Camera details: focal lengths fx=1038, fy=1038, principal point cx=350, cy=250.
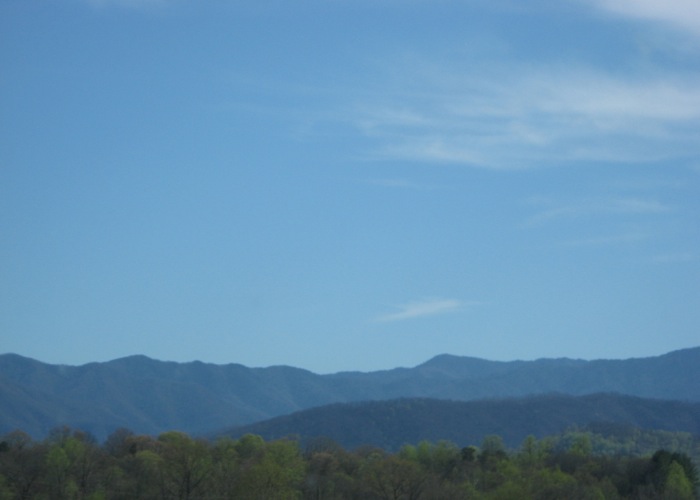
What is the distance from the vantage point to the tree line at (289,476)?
4264 inches

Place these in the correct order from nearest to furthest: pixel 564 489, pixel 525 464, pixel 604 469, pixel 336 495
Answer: pixel 564 489
pixel 336 495
pixel 604 469
pixel 525 464

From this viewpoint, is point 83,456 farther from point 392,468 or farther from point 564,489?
point 564,489

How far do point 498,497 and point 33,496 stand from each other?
50157 millimetres

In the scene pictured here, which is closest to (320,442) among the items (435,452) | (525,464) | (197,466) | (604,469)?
(435,452)

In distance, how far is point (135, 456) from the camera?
448ft

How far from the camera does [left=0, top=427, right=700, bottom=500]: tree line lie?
10831cm

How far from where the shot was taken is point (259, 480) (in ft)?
339

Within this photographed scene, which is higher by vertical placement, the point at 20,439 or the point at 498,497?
the point at 20,439

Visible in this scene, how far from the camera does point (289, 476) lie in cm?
11150

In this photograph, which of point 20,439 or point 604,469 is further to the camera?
point 20,439

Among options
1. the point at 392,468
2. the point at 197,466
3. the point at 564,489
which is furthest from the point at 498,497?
the point at 197,466

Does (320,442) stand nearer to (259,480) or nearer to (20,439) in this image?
(20,439)

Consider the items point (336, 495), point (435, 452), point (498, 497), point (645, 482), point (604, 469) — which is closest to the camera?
point (498, 497)

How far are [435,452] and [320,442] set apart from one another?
34015 millimetres
